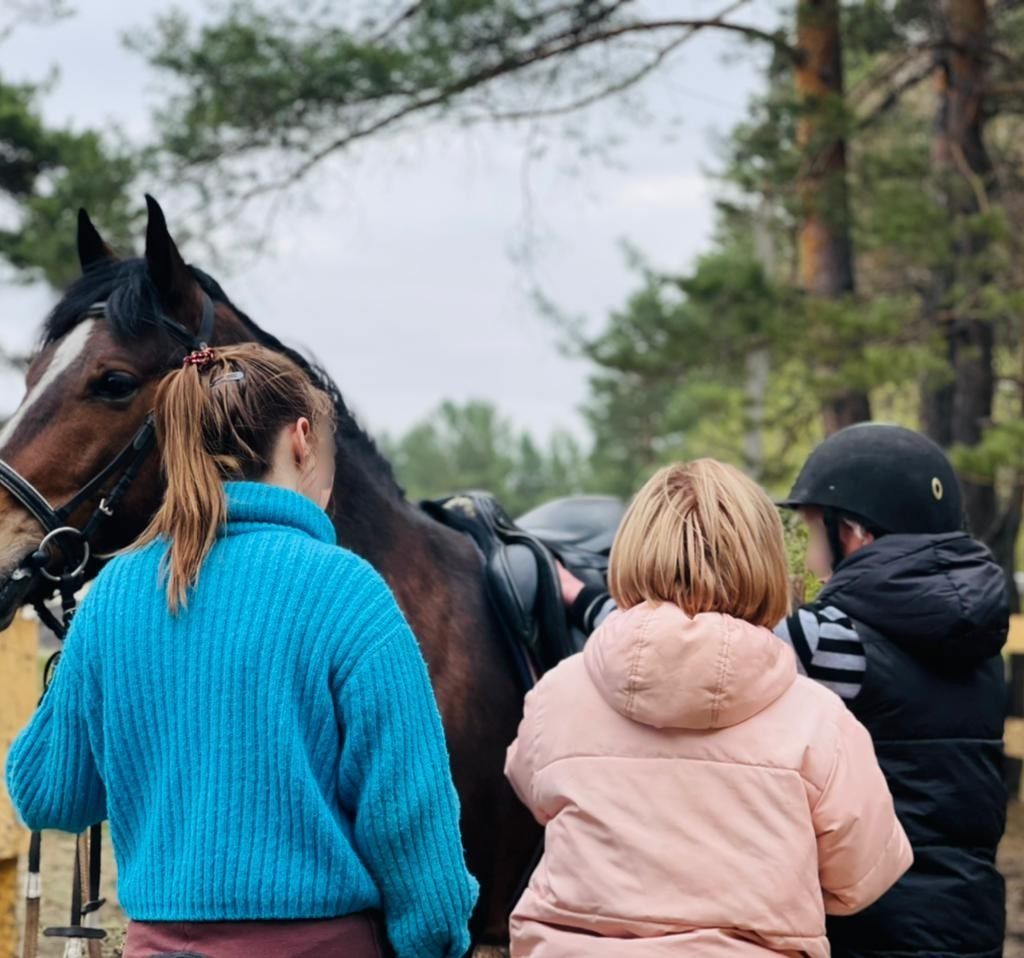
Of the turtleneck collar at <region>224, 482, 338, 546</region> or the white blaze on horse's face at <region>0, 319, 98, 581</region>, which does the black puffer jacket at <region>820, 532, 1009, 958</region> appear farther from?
the white blaze on horse's face at <region>0, 319, 98, 581</region>

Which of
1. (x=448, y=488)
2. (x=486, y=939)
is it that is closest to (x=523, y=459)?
(x=448, y=488)

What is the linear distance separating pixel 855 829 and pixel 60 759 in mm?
1284

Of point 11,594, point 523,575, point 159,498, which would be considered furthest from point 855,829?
point 11,594

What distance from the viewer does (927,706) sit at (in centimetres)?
285

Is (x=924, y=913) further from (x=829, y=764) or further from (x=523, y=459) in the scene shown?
(x=523, y=459)

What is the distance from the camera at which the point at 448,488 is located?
2442 inches

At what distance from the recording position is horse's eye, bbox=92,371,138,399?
2.94 metres

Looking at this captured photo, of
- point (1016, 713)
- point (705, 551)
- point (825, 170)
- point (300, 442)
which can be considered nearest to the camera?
point (300, 442)

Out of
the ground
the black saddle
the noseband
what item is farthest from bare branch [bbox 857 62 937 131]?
the noseband

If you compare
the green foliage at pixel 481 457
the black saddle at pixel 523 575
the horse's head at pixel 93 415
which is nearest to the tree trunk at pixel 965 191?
the black saddle at pixel 523 575

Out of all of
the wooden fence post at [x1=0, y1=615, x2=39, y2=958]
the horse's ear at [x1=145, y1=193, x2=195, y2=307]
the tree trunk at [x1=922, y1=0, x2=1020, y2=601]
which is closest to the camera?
the horse's ear at [x1=145, y1=193, x2=195, y2=307]

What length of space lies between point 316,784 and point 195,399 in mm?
615

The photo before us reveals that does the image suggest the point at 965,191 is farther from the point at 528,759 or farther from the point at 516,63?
the point at 528,759

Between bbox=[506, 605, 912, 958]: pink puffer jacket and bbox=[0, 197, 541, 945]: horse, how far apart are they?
1.07m
